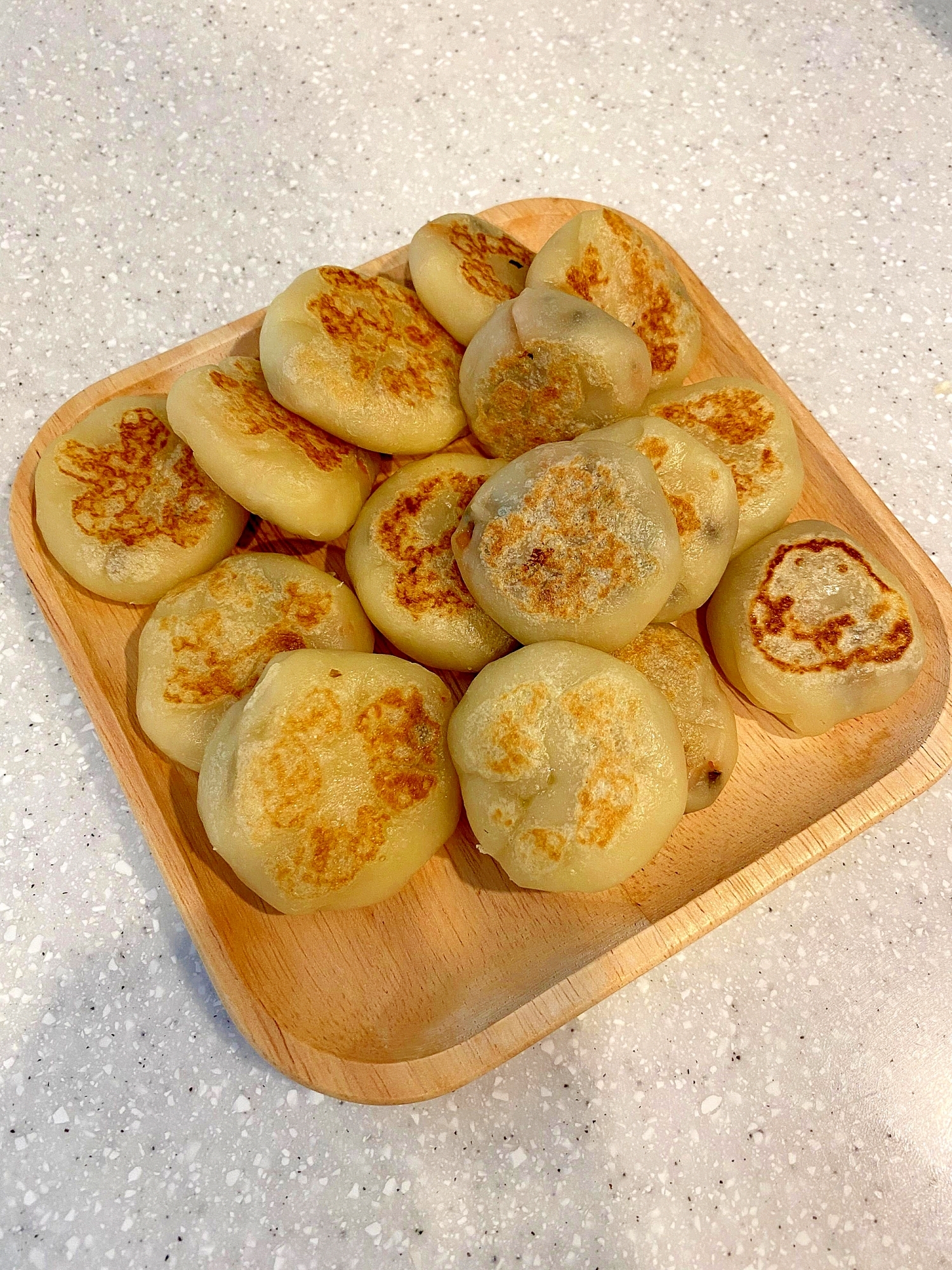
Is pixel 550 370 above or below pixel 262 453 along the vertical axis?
above

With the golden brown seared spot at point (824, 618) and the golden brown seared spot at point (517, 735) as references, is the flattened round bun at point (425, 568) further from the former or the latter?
the golden brown seared spot at point (824, 618)

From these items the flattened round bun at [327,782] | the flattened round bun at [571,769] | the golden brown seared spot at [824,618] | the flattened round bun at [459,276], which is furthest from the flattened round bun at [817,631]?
the flattened round bun at [459,276]

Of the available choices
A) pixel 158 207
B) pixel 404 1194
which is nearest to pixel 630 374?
pixel 404 1194

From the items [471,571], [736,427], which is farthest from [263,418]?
[736,427]

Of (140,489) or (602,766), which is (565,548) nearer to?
(602,766)

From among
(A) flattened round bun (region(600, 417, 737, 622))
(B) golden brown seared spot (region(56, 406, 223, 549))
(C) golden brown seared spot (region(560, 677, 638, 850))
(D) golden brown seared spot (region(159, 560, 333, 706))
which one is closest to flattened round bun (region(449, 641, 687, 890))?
(C) golden brown seared spot (region(560, 677, 638, 850))
